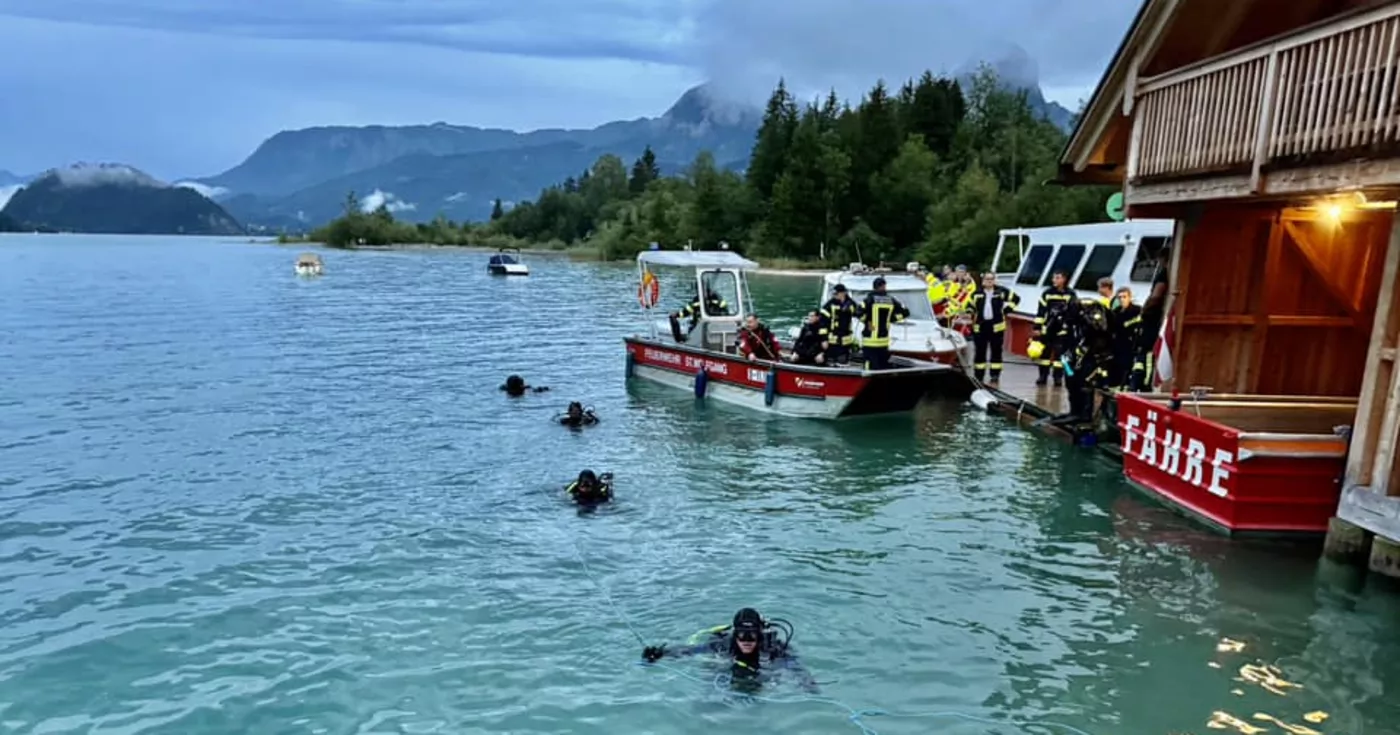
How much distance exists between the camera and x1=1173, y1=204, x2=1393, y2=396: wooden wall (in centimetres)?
1116

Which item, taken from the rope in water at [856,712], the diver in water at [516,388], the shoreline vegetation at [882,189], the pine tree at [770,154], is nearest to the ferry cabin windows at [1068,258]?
the diver in water at [516,388]

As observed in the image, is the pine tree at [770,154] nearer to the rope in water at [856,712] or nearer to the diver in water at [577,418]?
the diver in water at [577,418]

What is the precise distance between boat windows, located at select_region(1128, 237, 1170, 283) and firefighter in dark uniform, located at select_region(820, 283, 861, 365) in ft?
18.1

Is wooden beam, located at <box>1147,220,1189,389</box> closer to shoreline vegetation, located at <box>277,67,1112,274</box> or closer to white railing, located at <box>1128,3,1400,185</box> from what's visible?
white railing, located at <box>1128,3,1400,185</box>

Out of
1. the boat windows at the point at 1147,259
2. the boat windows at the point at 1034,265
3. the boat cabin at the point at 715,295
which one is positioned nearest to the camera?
the boat windows at the point at 1147,259

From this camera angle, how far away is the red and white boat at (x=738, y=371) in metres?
15.7

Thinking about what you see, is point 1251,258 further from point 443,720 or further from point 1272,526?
point 443,720

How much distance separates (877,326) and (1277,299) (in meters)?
→ 5.84

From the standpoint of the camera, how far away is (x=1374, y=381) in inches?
320

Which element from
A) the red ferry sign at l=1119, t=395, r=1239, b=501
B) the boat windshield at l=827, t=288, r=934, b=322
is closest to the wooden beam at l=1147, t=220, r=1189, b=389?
the red ferry sign at l=1119, t=395, r=1239, b=501

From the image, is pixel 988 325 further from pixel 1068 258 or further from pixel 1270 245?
pixel 1270 245

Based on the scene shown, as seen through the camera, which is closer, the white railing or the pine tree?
the white railing

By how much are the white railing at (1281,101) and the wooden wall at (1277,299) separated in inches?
57.0

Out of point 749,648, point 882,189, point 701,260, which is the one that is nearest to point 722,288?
point 701,260
